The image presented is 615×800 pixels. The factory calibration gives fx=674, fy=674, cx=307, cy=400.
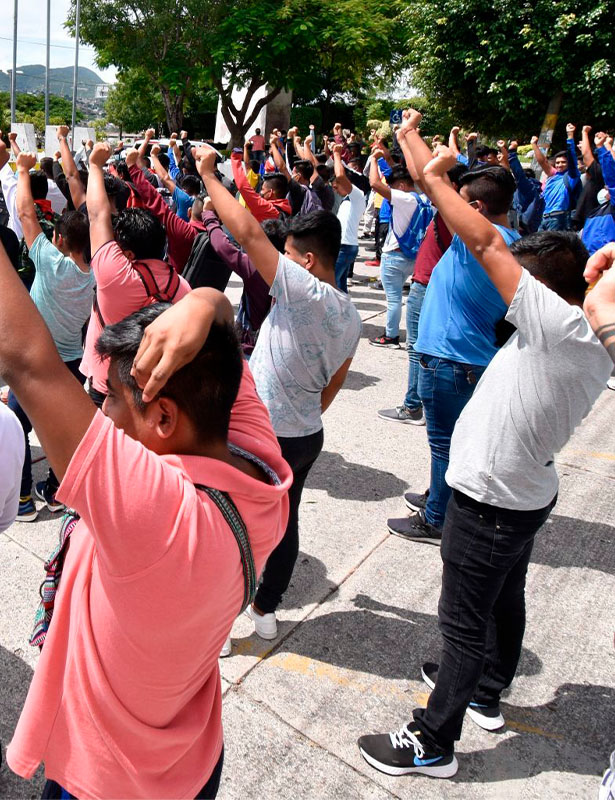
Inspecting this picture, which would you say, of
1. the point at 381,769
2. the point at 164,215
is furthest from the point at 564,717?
the point at 164,215

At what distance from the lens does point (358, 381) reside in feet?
22.4

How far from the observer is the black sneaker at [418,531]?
4066mm

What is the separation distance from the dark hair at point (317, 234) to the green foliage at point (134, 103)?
33.0m

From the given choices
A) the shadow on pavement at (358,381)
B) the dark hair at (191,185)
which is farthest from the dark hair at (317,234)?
the dark hair at (191,185)

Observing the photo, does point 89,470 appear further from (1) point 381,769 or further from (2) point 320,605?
(2) point 320,605

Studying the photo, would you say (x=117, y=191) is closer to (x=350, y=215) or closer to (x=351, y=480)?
(x=351, y=480)

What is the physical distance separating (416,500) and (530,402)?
2278 mm

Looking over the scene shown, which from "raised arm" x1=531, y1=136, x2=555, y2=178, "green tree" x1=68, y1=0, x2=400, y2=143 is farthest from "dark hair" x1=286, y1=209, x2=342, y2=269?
"green tree" x1=68, y1=0, x2=400, y2=143

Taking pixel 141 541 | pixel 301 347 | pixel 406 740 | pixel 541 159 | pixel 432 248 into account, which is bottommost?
pixel 406 740

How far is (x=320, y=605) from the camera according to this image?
11.2ft

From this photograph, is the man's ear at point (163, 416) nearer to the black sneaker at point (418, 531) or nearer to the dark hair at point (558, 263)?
the dark hair at point (558, 263)

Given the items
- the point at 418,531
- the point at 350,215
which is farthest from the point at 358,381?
the point at 418,531

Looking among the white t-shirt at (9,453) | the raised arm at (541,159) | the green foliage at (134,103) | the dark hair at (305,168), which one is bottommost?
the white t-shirt at (9,453)

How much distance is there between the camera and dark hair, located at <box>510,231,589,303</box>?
2361 millimetres
